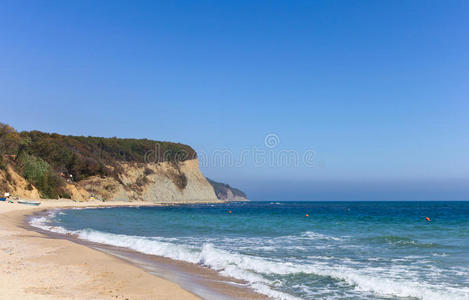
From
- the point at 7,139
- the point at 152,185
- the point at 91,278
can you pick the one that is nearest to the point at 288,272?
the point at 91,278

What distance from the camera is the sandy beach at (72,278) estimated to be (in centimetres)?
727

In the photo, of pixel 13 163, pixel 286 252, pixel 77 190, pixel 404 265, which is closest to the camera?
pixel 404 265

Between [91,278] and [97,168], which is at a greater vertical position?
[97,168]

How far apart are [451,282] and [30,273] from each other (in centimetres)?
1110

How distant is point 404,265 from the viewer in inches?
499

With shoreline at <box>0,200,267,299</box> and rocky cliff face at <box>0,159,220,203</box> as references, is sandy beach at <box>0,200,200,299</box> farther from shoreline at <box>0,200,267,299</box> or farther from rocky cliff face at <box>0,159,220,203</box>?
rocky cliff face at <box>0,159,220,203</box>

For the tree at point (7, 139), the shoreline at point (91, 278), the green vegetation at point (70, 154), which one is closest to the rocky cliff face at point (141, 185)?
the green vegetation at point (70, 154)

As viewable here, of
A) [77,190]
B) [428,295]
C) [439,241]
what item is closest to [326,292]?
[428,295]

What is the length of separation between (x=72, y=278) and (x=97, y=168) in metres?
81.1

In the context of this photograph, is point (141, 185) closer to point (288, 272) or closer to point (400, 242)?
point (400, 242)

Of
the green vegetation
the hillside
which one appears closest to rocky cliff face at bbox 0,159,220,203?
the hillside

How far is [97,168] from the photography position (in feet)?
278

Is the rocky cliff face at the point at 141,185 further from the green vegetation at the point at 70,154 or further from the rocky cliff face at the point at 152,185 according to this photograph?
the green vegetation at the point at 70,154

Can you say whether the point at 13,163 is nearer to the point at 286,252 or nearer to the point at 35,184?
the point at 35,184
